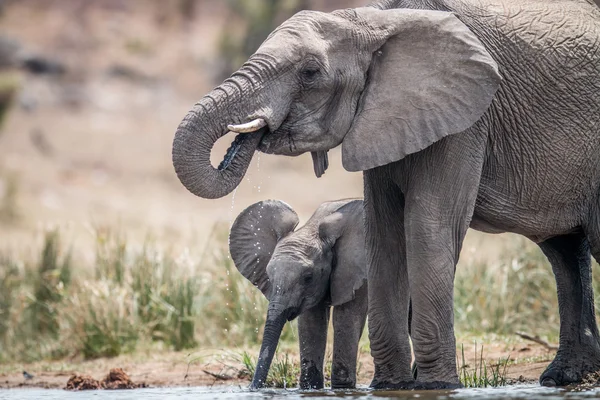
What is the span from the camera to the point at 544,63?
6305mm

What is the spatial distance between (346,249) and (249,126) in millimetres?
1845

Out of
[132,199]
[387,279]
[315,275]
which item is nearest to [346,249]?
[315,275]

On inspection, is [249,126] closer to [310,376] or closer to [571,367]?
[310,376]

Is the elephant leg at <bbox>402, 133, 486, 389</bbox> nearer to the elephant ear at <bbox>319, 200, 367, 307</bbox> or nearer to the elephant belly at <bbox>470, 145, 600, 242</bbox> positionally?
the elephant belly at <bbox>470, 145, 600, 242</bbox>

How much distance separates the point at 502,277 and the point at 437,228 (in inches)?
178

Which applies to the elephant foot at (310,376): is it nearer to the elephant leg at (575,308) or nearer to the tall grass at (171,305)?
the elephant leg at (575,308)

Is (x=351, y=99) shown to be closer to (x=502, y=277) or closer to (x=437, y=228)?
(x=437, y=228)

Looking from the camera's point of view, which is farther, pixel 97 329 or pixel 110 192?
pixel 110 192

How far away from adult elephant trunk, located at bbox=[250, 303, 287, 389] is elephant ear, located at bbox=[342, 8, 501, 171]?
137 centimetres

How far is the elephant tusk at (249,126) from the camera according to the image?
5.60m

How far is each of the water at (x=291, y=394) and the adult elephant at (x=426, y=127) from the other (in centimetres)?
21

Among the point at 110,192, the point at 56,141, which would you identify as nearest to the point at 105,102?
the point at 56,141

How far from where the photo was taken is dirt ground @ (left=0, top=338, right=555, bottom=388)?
8.15 metres

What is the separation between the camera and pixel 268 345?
6789 millimetres
